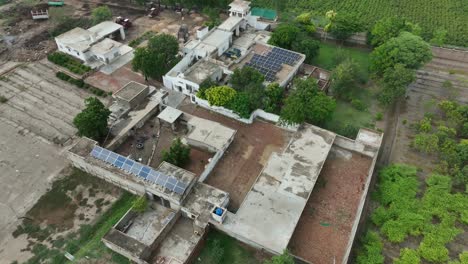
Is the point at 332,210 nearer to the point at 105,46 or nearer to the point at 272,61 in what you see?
the point at 272,61

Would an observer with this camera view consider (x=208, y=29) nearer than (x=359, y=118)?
No

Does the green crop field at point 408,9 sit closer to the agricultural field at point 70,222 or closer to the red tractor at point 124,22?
the red tractor at point 124,22

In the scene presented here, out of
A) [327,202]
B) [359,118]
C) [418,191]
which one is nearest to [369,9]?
[359,118]

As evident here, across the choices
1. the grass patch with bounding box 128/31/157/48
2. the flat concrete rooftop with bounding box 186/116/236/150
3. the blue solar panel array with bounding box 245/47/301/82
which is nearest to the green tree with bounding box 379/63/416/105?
the blue solar panel array with bounding box 245/47/301/82

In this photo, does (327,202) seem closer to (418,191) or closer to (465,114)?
(418,191)

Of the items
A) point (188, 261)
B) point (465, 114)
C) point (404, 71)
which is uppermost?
point (404, 71)

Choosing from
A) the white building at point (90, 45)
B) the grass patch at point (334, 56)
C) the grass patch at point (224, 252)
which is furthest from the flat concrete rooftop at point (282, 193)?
the white building at point (90, 45)

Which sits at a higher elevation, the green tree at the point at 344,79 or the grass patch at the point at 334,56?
the green tree at the point at 344,79
